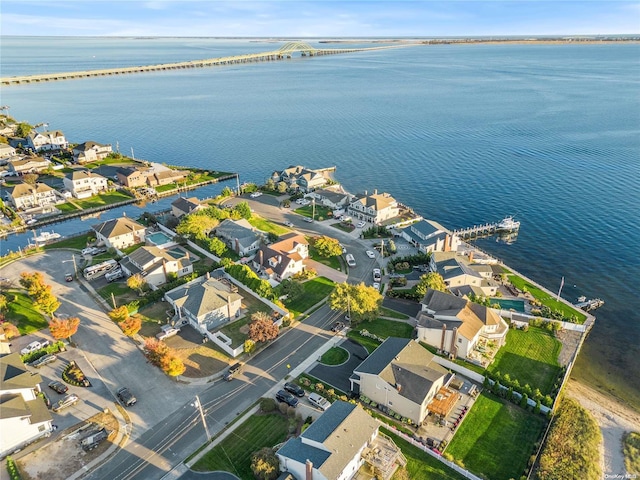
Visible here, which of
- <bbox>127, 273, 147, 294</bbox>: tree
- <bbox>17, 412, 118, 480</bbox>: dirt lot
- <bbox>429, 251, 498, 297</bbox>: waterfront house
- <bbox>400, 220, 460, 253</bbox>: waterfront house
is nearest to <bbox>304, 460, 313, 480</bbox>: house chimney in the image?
<bbox>17, 412, 118, 480</bbox>: dirt lot

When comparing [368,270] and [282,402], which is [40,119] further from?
[282,402]

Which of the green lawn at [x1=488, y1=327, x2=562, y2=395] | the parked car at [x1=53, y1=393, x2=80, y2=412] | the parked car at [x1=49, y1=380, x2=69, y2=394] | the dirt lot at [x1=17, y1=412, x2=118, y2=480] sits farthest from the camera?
the green lawn at [x1=488, y1=327, x2=562, y2=395]

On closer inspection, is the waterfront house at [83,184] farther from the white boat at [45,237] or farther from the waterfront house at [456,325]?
the waterfront house at [456,325]

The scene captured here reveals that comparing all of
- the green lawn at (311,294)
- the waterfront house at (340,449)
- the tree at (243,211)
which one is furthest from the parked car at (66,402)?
the tree at (243,211)

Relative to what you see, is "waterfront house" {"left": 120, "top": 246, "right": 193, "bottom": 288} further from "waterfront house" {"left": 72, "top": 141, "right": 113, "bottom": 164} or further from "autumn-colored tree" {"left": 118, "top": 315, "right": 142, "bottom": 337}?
"waterfront house" {"left": 72, "top": 141, "right": 113, "bottom": 164}

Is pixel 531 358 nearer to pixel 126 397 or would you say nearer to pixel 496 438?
pixel 496 438

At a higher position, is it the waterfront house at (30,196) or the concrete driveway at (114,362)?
the waterfront house at (30,196)
